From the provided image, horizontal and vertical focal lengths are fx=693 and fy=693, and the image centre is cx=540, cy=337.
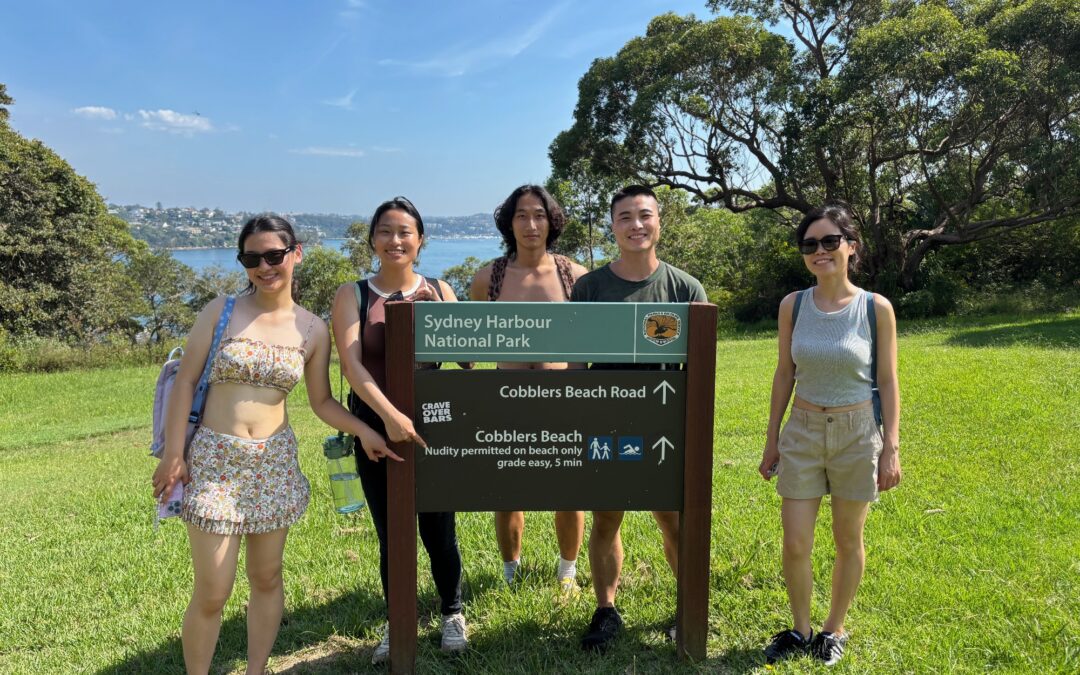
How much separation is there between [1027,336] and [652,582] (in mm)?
11526

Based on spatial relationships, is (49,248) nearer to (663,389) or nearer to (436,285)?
(436,285)

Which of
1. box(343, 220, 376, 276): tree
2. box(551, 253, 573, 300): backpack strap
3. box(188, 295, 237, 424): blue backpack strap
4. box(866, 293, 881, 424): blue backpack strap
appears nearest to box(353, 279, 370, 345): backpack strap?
box(188, 295, 237, 424): blue backpack strap

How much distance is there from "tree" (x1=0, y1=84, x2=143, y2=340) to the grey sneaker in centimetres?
2526

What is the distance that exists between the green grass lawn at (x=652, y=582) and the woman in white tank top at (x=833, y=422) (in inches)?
13.5

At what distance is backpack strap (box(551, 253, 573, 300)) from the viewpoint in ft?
11.1

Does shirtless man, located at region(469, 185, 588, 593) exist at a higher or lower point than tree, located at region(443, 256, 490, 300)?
lower

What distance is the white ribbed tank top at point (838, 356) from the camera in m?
2.72

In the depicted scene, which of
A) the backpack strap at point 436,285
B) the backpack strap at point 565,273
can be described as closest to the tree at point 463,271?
the backpack strap at point 565,273

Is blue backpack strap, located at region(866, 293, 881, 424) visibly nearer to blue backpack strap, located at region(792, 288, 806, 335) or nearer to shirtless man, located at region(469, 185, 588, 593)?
blue backpack strap, located at region(792, 288, 806, 335)

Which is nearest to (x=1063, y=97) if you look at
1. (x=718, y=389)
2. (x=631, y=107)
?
(x=631, y=107)

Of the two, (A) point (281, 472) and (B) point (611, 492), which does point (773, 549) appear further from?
(A) point (281, 472)

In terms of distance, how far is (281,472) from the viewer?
259 centimetres

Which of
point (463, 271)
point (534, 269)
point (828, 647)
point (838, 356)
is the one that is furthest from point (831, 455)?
point (463, 271)

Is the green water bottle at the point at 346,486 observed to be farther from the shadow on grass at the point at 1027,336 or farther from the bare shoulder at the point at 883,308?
the shadow on grass at the point at 1027,336
